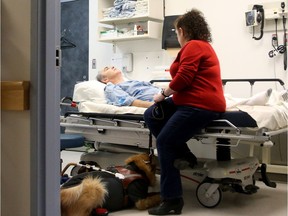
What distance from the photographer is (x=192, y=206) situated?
10.0 ft

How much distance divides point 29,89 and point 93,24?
4.46m

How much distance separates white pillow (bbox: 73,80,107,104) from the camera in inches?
159

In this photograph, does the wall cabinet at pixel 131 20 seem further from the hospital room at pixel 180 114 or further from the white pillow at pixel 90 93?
the white pillow at pixel 90 93

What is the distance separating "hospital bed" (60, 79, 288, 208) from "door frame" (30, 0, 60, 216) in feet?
4.80

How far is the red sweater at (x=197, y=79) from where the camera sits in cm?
270

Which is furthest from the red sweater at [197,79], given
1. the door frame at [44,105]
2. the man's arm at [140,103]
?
the door frame at [44,105]

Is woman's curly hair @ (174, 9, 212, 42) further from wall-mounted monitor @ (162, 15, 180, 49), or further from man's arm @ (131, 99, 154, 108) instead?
wall-mounted monitor @ (162, 15, 180, 49)

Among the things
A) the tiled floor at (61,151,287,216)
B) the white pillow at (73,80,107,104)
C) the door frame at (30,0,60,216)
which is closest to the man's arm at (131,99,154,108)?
the white pillow at (73,80,107,104)

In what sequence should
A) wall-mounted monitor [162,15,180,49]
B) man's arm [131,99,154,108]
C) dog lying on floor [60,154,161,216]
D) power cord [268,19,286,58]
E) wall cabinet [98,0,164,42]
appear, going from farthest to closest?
wall cabinet [98,0,164,42] < wall-mounted monitor [162,15,180,49] < power cord [268,19,286,58] < man's arm [131,99,154,108] < dog lying on floor [60,154,161,216]

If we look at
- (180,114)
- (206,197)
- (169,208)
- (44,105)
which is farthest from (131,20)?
(44,105)

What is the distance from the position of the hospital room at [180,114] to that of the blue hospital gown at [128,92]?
0.04 ft

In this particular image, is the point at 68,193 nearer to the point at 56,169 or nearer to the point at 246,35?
the point at 56,169

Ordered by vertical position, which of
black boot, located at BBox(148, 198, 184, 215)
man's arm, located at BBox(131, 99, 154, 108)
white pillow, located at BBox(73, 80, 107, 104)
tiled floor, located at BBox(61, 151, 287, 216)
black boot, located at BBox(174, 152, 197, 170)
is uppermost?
white pillow, located at BBox(73, 80, 107, 104)

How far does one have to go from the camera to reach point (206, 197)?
301 cm
